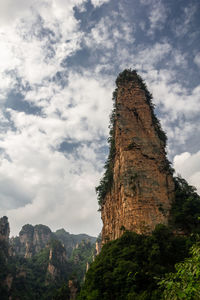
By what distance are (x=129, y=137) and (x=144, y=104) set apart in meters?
7.57

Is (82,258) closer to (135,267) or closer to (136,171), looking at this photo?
(136,171)

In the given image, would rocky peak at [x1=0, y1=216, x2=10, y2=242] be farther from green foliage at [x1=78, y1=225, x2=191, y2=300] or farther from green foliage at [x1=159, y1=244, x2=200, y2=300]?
green foliage at [x1=159, y1=244, x2=200, y2=300]

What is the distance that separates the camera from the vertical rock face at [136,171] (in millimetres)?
23828

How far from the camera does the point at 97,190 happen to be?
36156 mm

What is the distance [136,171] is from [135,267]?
1251 cm

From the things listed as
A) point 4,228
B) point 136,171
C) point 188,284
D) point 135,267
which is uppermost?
point 4,228

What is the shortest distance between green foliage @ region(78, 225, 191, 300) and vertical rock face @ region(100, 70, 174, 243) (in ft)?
11.7

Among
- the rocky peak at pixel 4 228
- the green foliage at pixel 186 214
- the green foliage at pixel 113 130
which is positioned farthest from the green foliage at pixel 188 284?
the rocky peak at pixel 4 228

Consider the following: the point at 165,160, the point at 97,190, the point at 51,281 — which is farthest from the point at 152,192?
the point at 51,281

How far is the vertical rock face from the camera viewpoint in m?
23.8

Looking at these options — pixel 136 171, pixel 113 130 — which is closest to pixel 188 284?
pixel 136 171

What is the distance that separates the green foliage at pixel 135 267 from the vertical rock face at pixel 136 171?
3.56 m

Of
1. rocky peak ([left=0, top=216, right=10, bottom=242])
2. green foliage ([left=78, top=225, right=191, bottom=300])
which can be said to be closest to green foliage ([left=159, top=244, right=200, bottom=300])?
green foliage ([left=78, top=225, right=191, bottom=300])

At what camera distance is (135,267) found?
1609 cm
